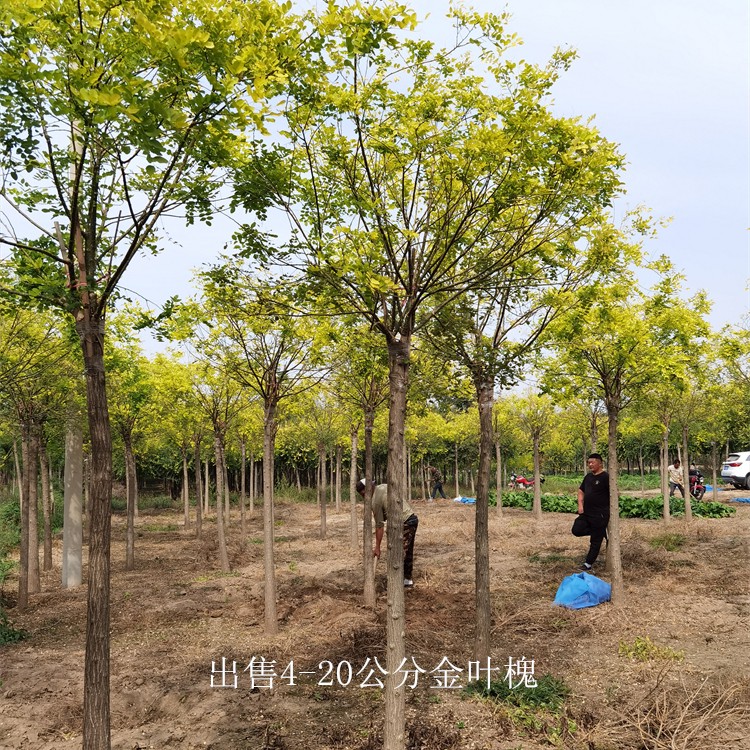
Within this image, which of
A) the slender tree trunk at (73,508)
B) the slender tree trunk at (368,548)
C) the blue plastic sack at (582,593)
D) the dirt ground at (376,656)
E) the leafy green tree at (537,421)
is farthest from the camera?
the leafy green tree at (537,421)

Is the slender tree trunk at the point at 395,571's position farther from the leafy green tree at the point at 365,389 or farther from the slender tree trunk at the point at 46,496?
the slender tree trunk at the point at 46,496

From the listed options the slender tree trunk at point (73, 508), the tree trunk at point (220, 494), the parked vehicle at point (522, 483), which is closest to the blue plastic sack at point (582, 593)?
the tree trunk at point (220, 494)

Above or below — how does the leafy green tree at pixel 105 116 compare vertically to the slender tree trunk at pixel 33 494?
above

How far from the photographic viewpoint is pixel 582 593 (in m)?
8.35

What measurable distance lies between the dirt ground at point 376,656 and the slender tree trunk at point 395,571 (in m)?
0.84

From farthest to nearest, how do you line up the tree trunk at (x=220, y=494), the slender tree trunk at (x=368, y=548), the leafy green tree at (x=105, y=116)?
the tree trunk at (x=220, y=494) < the slender tree trunk at (x=368, y=548) < the leafy green tree at (x=105, y=116)

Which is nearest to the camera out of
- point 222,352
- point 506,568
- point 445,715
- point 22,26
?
point 22,26

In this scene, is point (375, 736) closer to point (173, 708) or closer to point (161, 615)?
point (173, 708)

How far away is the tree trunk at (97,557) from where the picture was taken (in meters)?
3.57

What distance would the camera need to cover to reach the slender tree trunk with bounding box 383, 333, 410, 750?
3.88m

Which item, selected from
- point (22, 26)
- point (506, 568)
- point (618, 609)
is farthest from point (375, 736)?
point (506, 568)

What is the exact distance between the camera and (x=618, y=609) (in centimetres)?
792

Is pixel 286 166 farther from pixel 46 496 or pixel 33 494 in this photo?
pixel 46 496

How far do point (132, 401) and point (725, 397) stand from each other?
15.6 m
